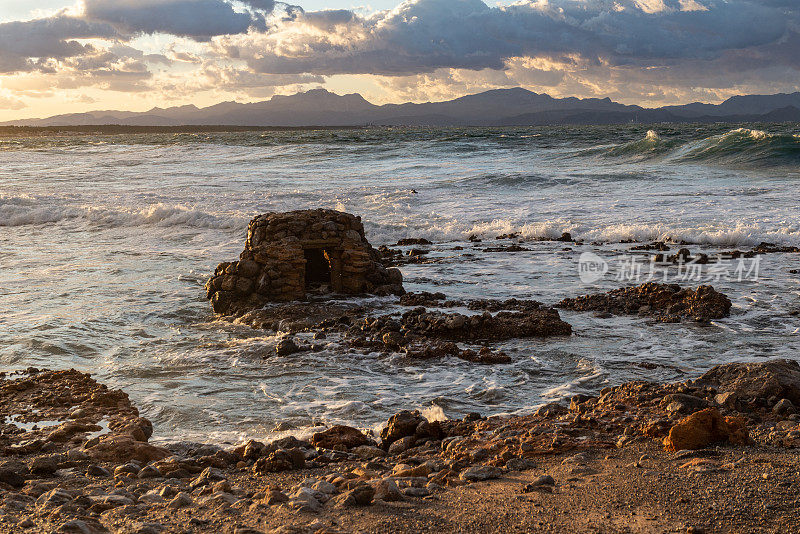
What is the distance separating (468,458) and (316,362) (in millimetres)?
3755

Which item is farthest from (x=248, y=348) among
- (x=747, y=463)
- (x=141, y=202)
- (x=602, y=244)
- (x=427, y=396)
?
(x=141, y=202)

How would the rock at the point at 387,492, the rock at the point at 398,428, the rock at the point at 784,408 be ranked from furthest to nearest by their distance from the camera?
the rock at the point at 398,428, the rock at the point at 784,408, the rock at the point at 387,492

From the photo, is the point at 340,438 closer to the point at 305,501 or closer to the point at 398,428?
the point at 398,428

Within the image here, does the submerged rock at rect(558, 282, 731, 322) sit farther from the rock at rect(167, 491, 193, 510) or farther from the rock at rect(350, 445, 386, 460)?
the rock at rect(167, 491, 193, 510)

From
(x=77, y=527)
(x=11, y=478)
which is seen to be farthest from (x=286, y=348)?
(x=77, y=527)

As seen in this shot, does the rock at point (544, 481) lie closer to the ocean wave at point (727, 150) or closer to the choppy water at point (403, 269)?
the choppy water at point (403, 269)

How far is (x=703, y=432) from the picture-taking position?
17.8 ft

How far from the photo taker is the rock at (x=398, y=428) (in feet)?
20.6

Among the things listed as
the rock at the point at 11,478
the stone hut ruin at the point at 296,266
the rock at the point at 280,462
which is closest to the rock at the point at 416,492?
the rock at the point at 280,462

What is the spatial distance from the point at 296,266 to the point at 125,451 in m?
6.13

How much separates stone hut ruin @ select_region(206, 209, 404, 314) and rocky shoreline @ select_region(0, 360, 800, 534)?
13.8 ft

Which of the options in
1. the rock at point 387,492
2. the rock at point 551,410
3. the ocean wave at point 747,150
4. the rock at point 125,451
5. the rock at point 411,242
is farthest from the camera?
the ocean wave at point 747,150

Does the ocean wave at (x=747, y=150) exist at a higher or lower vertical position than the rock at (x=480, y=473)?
higher

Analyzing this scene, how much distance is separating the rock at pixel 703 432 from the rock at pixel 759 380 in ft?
4.04
